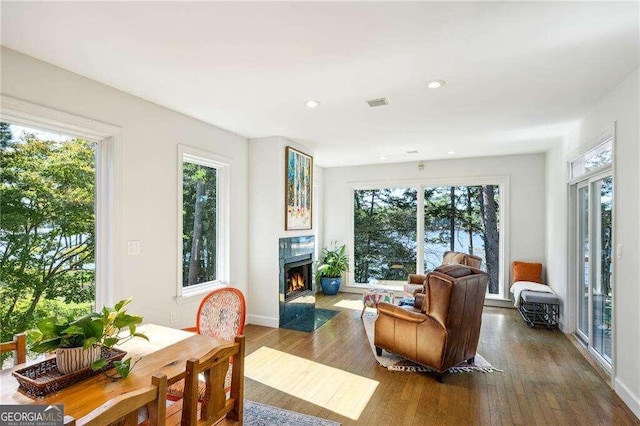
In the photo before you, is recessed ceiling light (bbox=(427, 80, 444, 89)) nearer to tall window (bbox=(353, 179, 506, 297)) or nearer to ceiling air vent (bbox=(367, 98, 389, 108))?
ceiling air vent (bbox=(367, 98, 389, 108))

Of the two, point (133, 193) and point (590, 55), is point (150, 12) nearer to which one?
point (133, 193)

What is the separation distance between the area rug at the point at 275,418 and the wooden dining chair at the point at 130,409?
1.50m

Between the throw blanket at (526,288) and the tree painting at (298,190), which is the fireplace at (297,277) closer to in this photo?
the tree painting at (298,190)

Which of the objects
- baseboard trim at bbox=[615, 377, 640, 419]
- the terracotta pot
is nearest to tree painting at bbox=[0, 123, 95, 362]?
the terracotta pot

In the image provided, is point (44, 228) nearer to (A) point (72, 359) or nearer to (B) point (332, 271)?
(A) point (72, 359)

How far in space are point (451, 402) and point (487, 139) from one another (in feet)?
11.7

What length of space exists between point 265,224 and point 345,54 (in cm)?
292

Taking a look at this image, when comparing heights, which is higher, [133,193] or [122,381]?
[133,193]

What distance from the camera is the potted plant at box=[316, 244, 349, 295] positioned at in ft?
22.5

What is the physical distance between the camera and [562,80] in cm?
282

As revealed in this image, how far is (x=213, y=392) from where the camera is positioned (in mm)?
1515

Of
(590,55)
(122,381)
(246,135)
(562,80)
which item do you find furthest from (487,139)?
(122,381)

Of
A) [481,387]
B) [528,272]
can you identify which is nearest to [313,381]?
[481,387]

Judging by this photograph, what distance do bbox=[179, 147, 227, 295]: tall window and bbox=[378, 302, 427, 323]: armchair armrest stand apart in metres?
2.22
